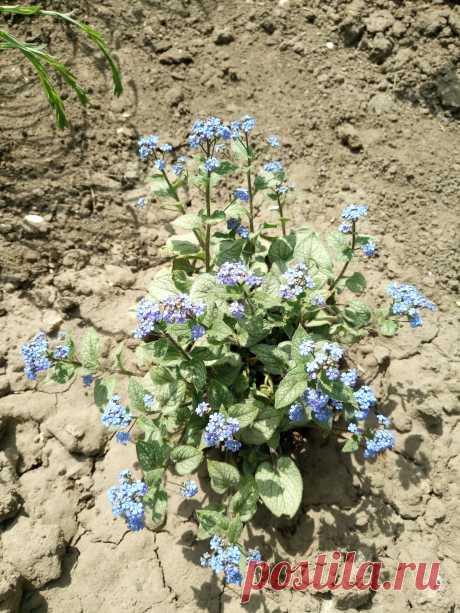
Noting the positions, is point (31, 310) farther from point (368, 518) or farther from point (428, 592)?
point (428, 592)

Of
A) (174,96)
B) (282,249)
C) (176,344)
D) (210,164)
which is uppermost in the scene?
(210,164)

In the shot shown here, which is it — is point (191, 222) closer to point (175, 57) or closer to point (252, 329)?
point (252, 329)

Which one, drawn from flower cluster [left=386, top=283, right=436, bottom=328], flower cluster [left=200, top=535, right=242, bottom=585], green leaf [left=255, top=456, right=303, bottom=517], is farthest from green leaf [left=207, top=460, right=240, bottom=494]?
flower cluster [left=386, top=283, right=436, bottom=328]

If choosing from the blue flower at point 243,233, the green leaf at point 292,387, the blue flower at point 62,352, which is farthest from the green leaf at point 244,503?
the blue flower at point 243,233

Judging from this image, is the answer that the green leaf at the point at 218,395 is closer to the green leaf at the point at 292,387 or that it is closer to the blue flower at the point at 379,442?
the green leaf at the point at 292,387

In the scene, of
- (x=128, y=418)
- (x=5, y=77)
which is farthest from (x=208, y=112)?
(x=128, y=418)

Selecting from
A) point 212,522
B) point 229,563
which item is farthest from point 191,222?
point 229,563
